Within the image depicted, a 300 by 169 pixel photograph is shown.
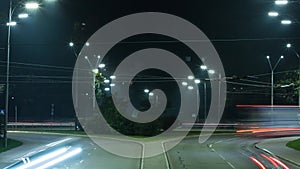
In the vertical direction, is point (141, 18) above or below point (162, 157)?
above

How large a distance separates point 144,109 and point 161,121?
Result: 229cm

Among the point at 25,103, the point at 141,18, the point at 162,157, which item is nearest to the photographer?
the point at 162,157

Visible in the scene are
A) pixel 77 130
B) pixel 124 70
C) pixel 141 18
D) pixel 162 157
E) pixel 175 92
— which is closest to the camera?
pixel 162 157

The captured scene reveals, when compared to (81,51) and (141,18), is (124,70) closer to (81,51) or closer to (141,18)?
(81,51)

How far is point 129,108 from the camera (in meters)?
50.0

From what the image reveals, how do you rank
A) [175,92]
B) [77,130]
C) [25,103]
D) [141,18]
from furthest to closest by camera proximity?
1. [25,103]
2. [175,92]
3. [77,130]
4. [141,18]

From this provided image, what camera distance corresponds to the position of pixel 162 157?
23.9m

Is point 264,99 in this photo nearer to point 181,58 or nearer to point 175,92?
point 175,92

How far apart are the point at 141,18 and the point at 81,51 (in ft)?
65.1

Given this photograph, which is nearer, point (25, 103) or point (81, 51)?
point (81, 51)

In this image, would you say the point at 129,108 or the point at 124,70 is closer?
the point at 129,108

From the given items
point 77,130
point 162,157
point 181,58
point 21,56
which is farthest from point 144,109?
point 162,157

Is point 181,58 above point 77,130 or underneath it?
above

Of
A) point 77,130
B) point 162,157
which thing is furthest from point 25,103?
point 162,157
